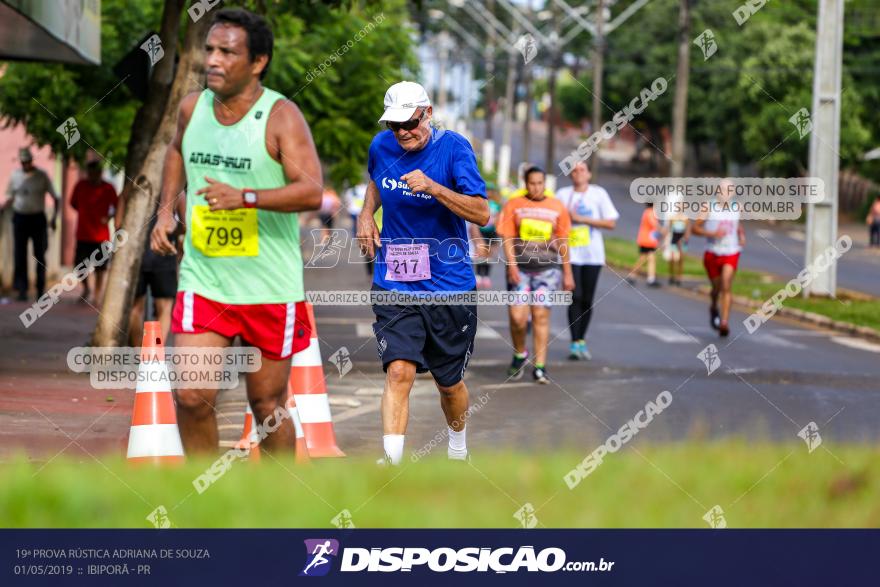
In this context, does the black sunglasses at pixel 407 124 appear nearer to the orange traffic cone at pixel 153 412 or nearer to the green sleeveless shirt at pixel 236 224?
the green sleeveless shirt at pixel 236 224

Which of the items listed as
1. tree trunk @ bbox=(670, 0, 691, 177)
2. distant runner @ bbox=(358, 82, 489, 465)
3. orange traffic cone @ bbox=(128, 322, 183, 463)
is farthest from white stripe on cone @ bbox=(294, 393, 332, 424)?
tree trunk @ bbox=(670, 0, 691, 177)

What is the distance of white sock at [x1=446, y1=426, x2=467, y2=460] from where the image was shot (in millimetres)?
8262

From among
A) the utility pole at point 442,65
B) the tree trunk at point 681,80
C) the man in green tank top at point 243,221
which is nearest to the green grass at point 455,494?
the man in green tank top at point 243,221

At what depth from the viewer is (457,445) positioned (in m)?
8.29

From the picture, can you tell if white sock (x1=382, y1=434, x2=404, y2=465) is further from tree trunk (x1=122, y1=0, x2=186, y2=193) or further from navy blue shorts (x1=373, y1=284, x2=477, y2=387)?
tree trunk (x1=122, y1=0, x2=186, y2=193)

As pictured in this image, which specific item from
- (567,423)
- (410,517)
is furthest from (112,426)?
(410,517)

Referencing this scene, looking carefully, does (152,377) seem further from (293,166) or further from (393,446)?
(293,166)

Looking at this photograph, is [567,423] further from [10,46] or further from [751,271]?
[751,271]

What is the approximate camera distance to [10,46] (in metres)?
15.3

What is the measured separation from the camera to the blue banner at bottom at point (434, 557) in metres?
5.39

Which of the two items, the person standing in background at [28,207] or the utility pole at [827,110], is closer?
the person standing in background at [28,207]

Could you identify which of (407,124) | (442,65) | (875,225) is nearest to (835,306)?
(407,124)

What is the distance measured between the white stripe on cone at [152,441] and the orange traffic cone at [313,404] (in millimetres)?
1315

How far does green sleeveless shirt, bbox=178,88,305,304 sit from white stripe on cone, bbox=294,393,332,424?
113 inches
